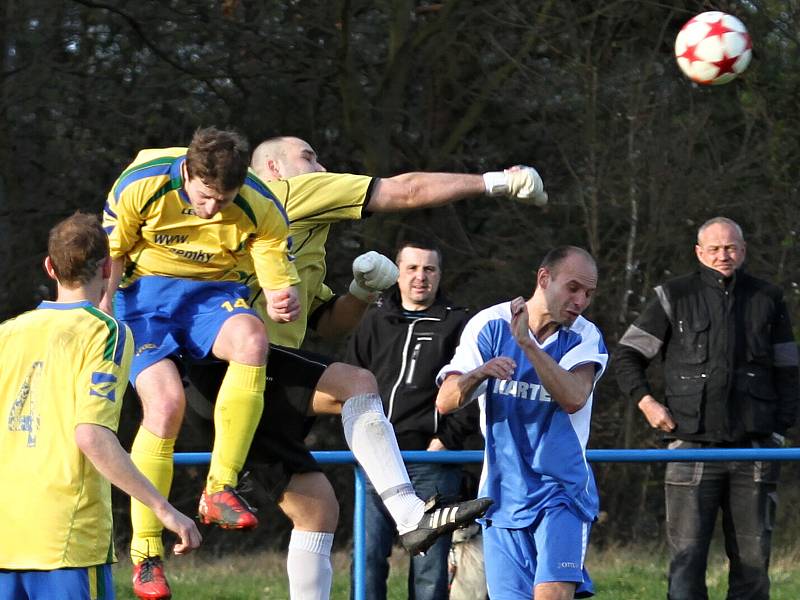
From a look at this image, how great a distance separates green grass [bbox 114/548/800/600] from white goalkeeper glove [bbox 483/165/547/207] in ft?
12.2

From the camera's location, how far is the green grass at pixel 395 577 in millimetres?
8398

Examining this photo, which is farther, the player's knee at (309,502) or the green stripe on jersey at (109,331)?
the player's knee at (309,502)

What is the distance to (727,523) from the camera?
7105 millimetres

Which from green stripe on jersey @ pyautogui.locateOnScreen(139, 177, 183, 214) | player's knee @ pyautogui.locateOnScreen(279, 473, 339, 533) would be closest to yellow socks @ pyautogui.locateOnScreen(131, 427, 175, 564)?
player's knee @ pyautogui.locateOnScreen(279, 473, 339, 533)

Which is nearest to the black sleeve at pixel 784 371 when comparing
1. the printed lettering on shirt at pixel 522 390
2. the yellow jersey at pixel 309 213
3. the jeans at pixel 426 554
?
the jeans at pixel 426 554

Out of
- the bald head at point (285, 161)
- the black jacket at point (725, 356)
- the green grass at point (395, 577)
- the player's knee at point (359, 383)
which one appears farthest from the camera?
the green grass at point (395, 577)

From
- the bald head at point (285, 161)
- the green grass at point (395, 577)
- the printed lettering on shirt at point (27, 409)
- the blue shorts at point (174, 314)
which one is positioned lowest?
the green grass at point (395, 577)

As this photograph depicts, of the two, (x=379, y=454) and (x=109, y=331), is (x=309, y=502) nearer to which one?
(x=379, y=454)

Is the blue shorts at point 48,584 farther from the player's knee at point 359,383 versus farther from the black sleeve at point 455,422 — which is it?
the black sleeve at point 455,422

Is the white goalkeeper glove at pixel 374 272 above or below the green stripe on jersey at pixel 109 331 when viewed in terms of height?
above

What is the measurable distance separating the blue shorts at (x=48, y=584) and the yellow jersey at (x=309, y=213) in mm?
1646

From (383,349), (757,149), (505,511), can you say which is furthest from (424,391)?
(757,149)

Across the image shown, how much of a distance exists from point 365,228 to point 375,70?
1551 mm

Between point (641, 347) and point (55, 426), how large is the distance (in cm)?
390
